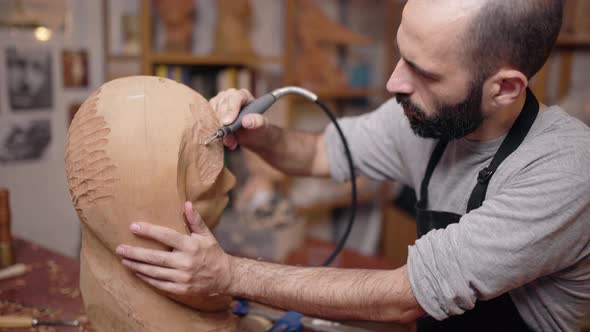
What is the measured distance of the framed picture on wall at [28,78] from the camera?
213cm

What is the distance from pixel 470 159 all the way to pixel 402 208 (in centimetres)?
226

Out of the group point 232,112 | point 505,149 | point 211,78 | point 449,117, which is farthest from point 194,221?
point 211,78

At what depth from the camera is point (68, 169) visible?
3.80ft

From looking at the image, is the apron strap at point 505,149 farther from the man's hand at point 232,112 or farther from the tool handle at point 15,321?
the tool handle at point 15,321

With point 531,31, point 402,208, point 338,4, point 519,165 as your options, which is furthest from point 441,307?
point 338,4

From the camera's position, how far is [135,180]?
1.10 metres

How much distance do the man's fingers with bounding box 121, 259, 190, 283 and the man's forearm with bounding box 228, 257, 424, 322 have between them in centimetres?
11

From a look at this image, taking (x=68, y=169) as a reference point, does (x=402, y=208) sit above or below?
below

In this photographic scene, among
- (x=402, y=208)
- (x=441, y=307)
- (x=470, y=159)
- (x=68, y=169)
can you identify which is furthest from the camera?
(x=402, y=208)

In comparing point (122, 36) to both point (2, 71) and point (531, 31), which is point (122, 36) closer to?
point (2, 71)

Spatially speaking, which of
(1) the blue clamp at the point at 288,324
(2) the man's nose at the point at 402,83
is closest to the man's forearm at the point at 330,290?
(1) the blue clamp at the point at 288,324

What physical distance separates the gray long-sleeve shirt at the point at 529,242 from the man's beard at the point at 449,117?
10cm

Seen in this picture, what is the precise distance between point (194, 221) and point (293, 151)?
0.55 m

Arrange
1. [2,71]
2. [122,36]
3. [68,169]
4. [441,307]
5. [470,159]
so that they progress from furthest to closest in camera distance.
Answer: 1. [122,36]
2. [2,71]
3. [470,159]
4. [68,169]
5. [441,307]
